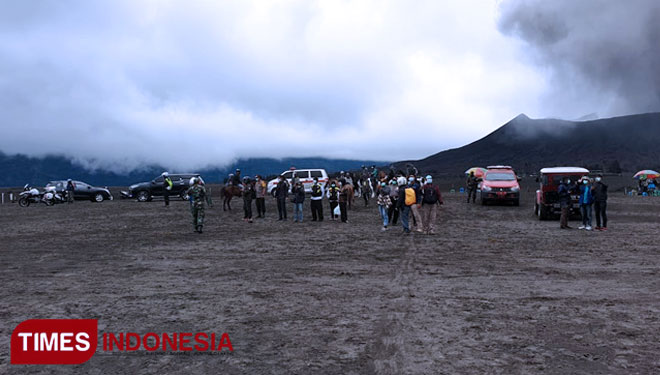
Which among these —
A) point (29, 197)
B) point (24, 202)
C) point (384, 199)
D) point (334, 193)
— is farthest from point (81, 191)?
point (384, 199)

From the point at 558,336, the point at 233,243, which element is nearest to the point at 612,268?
the point at 558,336

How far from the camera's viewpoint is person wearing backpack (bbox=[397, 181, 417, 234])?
16259mm

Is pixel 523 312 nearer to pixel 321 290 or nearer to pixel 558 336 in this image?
pixel 558 336

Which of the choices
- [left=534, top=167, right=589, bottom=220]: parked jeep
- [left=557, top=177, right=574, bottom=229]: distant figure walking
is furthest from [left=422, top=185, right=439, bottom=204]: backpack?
[left=534, top=167, right=589, bottom=220]: parked jeep

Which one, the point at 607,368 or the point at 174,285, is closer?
the point at 607,368

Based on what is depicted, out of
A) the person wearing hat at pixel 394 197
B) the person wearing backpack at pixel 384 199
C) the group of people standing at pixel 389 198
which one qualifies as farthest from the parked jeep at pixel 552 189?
the person wearing backpack at pixel 384 199

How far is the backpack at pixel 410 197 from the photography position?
16203 mm

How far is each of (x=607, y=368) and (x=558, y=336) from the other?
97cm

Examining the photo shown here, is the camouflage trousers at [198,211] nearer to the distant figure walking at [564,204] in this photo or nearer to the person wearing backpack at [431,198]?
the person wearing backpack at [431,198]

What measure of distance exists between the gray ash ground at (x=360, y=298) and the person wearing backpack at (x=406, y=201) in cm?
102

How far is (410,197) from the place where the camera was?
16266mm

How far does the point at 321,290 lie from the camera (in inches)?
339

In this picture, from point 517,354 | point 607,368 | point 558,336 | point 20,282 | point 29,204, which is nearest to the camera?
point 607,368

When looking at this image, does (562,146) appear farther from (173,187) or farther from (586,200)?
(586,200)
